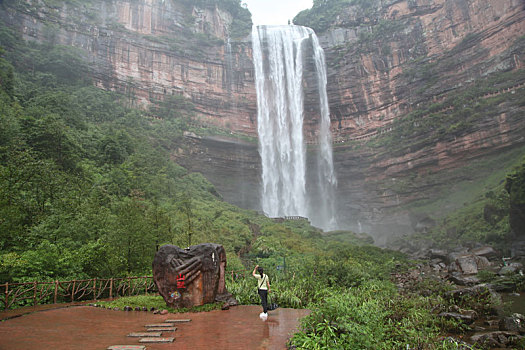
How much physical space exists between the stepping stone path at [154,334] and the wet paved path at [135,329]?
0.11 m

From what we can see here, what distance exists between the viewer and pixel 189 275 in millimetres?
7570

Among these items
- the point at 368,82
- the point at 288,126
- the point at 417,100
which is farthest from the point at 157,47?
the point at 417,100

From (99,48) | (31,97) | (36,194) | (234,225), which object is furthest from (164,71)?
(36,194)

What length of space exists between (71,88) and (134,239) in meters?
27.2

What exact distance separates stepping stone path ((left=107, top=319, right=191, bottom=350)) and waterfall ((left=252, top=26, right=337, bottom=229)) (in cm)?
3253

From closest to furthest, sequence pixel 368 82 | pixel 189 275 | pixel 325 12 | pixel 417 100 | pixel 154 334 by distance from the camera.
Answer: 1. pixel 154 334
2. pixel 189 275
3. pixel 417 100
4. pixel 368 82
5. pixel 325 12

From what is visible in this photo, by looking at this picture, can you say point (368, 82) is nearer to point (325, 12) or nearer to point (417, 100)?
point (417, 100)

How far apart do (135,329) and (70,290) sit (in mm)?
4626

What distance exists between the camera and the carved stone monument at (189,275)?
7.57 meters

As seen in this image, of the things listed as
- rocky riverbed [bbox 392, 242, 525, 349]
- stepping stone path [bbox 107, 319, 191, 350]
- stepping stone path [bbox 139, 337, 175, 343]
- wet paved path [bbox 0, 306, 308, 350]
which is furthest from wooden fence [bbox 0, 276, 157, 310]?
rocky riverbed [bbox 392, 242, 525, 349]

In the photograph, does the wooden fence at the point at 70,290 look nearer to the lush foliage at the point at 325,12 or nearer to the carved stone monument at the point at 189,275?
the carved stone monument at the point at 189,275

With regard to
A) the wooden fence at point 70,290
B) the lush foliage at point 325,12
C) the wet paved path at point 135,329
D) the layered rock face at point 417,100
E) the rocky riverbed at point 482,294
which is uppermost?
the lush foliage at point 325,12

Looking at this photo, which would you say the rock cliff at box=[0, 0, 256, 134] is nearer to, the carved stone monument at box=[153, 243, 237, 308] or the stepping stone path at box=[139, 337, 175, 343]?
the carved stone monument at box=[153, 243, 237, 308]

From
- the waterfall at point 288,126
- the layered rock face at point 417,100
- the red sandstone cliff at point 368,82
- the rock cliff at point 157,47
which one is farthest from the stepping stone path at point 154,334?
the rock cliff at point 157,47
